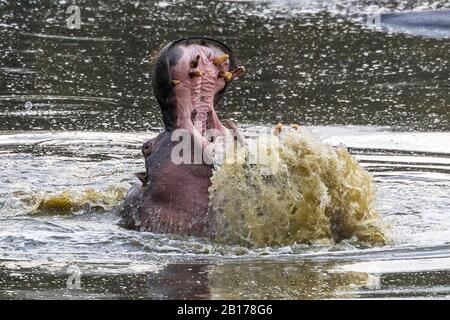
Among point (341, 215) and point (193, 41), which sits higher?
point (193, 41)

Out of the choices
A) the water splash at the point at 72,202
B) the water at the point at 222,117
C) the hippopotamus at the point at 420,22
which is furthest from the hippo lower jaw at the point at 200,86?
the hippopotamus at the point at 420,22

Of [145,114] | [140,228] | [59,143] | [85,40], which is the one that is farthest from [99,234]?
[85,40]

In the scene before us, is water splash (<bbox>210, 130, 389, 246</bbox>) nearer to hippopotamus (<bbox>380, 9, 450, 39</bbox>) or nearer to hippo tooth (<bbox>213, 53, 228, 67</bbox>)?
hippo tooth (<bbox>213, 53, 228, 67</bbox>)

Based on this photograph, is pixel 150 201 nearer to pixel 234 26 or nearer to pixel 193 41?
pixel 193 41

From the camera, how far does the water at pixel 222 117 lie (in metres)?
5.06

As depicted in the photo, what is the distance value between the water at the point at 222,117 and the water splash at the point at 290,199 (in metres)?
0.09

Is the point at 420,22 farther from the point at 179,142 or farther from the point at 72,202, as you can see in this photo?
the point at 179,142

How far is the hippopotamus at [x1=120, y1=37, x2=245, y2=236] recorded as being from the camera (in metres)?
5.59

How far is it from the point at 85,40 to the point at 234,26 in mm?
1468

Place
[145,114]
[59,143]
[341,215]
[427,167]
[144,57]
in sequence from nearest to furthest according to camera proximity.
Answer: [341,215] → [427,167] → [59,143] → [145,114] → [144,57]

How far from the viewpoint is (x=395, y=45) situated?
10.7 metres

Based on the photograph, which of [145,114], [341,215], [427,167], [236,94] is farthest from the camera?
[236,94]

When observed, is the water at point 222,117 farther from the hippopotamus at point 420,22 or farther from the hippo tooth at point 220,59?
the hippo tooth at point 220,59

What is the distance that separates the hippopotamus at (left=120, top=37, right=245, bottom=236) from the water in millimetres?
122
